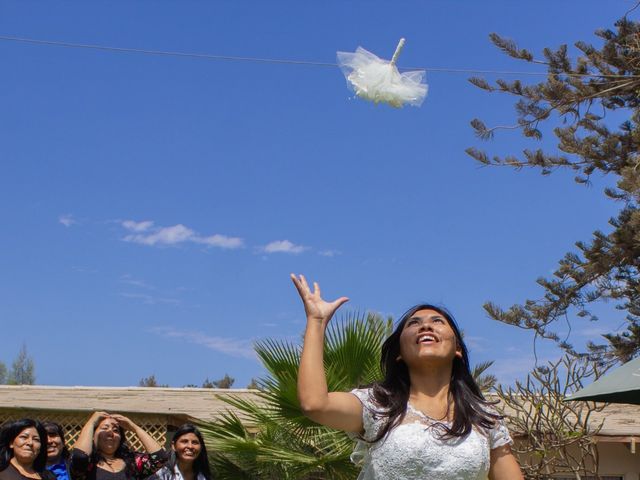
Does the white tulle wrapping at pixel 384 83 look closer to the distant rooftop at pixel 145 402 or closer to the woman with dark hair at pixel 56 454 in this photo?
the woman with dark hair at pixel 56 454

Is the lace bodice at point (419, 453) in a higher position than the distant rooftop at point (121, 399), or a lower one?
lower

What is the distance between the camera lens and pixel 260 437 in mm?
7391

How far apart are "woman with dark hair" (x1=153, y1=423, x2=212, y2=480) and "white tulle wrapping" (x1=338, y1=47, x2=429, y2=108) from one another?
3.16 m

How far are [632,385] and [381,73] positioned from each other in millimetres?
2243

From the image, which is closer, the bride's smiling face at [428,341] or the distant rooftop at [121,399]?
the bride's smiling face at [428,341]

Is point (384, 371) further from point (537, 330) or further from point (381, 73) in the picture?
point (537, 330)

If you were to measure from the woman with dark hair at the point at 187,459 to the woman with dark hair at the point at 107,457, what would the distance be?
0.69 feet

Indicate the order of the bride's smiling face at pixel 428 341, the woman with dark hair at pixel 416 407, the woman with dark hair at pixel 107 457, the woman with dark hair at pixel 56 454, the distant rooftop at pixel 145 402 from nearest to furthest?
the woman with dark hair at pixel 416 407
the bride's smiling face at pixel 428 341
the woman with dark hair at pixel 56 454
the woman with dark hair at pixel 107 457
the distant rooftop at pixel 145 402

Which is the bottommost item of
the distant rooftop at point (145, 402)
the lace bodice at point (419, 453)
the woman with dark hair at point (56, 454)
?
the lace bodice at point (419, 453)

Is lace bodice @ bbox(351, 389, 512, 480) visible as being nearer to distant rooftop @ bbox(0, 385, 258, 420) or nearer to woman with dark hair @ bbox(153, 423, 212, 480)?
woman with dark hair @ bbox(153, 423, 212, 480)

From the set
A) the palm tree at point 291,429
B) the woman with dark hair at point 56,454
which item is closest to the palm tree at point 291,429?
A: the palm tree at point 291,429

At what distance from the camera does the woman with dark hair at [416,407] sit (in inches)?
89.1

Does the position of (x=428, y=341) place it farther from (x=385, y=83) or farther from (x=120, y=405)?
(x=120, y=405)

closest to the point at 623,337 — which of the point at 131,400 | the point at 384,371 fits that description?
the point at 131,400
